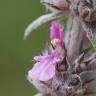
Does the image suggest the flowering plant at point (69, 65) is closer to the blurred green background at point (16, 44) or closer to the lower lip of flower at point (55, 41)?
the lower lip of flower at point (55, 41)

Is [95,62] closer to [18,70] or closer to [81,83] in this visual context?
[81,83]

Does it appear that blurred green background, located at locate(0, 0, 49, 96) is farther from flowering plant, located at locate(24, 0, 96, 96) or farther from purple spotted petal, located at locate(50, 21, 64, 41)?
flowering plant, located at locate(24, 0, 96, 96)

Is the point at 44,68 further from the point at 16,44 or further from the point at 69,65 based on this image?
the point at 16,44

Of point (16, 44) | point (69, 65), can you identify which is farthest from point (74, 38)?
point (16, 44)

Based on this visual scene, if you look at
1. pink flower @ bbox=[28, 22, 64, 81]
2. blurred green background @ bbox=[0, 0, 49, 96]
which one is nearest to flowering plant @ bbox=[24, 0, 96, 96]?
pink flower @ bbox=[28, 22, 64, 81]

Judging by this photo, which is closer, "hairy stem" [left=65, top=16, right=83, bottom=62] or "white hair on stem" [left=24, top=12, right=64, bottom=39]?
"hairy stem" [left=65, top=16, right=83, bottom=62]

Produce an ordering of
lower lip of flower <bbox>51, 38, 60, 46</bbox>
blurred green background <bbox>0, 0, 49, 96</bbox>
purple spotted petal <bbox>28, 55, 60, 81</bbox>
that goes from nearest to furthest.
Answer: purple spotted petal <bbox>28, 55, 60, 81</bbox>
lower lip of flower <bbox>51, 38, 60, 46</bbox>
blurred green background <bbox>0, 0, 49, 96</bbox>

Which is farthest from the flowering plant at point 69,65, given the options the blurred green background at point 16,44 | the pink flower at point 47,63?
the blurred green background at point 16,44
